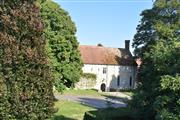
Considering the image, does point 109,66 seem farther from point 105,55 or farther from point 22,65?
point 22,65

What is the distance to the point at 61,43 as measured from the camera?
1713 inches

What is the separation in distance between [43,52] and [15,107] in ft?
8.78

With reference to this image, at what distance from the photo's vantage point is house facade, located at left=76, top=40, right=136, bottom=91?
263 ft

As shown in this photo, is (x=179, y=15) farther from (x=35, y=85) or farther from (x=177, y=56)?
(x=35, y=85)

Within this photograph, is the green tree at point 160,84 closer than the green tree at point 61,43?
Yes

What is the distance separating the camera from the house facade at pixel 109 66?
8025 centimetres

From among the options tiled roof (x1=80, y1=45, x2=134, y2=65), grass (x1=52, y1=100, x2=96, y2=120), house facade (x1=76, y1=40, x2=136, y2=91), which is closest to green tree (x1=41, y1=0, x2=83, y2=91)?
grass (x1=52, y1=100, x2=96, y2=120)

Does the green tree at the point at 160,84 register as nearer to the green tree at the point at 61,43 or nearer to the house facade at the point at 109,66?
the green tree at the point at 61,43

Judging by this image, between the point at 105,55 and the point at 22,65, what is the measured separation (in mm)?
64486

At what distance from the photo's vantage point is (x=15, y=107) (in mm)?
17641

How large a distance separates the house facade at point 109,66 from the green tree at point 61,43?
110 ft

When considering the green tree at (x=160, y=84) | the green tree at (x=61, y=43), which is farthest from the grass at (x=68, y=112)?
the green tree at (x=160, y=84)

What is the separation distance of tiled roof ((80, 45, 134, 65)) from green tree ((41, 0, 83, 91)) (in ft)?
110

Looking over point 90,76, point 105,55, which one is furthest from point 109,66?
point 90,76
